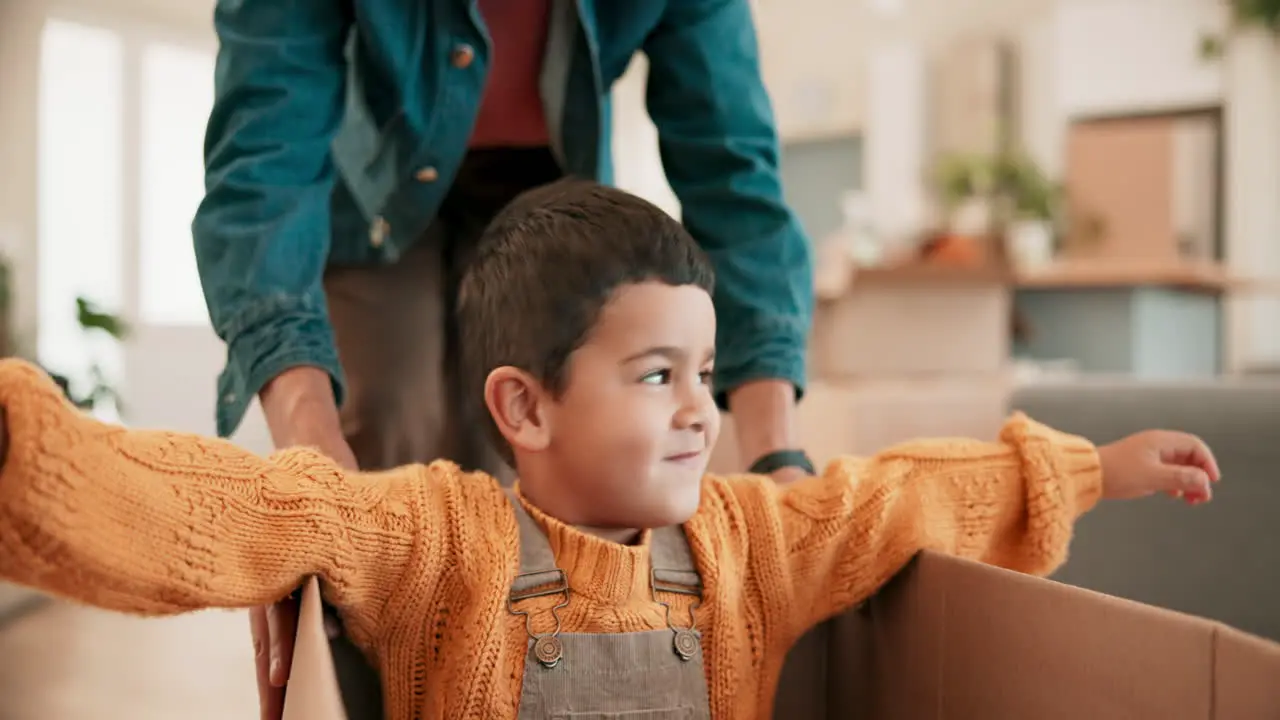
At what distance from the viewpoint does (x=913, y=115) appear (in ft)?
18.3

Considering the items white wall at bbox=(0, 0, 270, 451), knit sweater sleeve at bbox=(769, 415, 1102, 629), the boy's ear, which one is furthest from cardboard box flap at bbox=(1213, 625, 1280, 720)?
white wall at bbox=(0, 0, 270, 451)

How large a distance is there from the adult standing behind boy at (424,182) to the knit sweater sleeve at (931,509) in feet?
0.34

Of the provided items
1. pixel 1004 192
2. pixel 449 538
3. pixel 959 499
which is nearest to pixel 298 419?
pixel 449 538

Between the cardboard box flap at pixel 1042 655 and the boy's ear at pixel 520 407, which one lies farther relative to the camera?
the boy's ear at pixel 520 407

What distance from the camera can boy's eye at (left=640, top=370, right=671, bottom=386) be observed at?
28.0 inches

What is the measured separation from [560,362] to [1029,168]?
3.77 metres

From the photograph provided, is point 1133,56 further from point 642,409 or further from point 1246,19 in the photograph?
point 642,409

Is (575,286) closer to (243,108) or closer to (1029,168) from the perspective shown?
→ (243,108)

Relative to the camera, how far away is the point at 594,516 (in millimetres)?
736

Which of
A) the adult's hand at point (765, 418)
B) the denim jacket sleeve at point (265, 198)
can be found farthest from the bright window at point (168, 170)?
the adult's hand at point (765, 418)

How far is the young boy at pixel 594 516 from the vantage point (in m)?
0.65

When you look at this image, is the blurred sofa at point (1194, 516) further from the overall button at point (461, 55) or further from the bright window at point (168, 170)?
the bright window at point (168, 170)

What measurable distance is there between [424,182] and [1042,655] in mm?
654

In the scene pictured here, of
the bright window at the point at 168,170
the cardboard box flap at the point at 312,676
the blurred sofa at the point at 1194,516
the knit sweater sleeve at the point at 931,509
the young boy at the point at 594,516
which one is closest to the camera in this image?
the cardboard box flap at the point at 312,676
